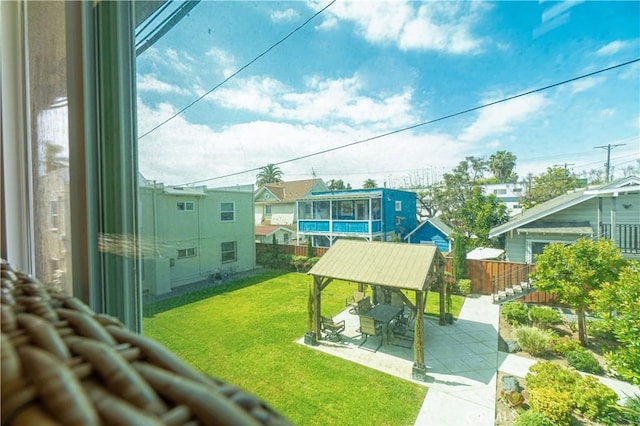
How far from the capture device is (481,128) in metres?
0.97

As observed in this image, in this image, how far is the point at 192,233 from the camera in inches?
38.7

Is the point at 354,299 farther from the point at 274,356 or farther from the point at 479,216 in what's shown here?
the point at 479,216

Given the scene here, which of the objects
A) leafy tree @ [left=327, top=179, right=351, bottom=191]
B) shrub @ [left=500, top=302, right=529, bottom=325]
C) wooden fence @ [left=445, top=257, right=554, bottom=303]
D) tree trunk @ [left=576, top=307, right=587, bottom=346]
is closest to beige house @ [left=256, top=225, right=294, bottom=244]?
leafy tree @ [left=327, top=179, right=351, bottom=191]

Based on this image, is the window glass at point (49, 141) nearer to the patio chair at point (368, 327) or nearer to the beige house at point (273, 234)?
the beige house at point (273, 234)

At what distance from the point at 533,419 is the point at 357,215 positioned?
3.13 feet

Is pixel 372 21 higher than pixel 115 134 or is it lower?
higher

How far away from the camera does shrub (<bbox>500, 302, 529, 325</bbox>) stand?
102cm

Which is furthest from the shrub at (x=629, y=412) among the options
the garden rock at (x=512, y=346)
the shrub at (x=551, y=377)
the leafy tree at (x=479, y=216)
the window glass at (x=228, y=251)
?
the window glass at (x=228, y=251)

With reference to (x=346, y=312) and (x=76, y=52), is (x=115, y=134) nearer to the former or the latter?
(x=76, y=52)

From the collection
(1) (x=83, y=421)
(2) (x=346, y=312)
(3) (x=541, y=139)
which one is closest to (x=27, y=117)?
(1) (x=83, y=421)

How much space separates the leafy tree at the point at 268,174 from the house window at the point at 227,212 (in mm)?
142

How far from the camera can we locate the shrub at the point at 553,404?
31.0 inches

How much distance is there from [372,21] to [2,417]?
132cm

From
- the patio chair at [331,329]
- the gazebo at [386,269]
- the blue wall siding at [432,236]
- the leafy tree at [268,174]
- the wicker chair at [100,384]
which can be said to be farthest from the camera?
the patio chair at [331,329]
